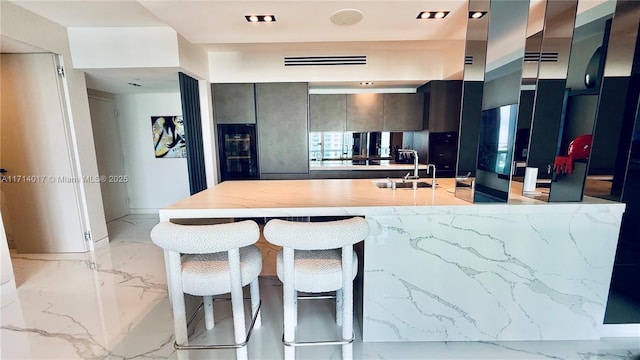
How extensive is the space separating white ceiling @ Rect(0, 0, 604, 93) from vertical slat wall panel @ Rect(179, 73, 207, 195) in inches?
11.6

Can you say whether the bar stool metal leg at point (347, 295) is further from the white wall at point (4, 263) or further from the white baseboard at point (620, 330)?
the white wall at point (4, 263)

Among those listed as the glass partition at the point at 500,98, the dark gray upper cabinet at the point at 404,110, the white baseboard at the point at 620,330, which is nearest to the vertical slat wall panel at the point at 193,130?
the dark gray upper cabinet at the point at 404,110

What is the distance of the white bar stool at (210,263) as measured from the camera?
1.36 m

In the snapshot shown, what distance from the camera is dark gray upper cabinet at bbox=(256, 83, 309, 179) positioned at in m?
3.91

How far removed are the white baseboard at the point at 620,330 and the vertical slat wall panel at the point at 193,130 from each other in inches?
158

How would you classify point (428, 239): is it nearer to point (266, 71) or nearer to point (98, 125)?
point (266, 71)

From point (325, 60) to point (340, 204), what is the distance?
9.07 feet

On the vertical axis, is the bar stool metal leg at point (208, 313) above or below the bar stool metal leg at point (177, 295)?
below

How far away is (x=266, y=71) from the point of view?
3.91m

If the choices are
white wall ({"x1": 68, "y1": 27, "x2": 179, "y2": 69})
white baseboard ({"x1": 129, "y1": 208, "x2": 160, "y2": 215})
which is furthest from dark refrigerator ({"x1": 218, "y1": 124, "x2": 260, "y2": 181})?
white baseboard ({"x1": 129, "y1": 208, "x2": 160, "y2": 215})

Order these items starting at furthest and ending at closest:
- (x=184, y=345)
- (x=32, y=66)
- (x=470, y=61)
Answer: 1. (x=32, y=66)
2. (x=470, y=61)
3. (x=184, y=345)

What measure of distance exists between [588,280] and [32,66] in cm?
536

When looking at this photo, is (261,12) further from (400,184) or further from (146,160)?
(146,160)

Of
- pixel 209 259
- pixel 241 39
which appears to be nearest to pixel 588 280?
pixel 209 259
